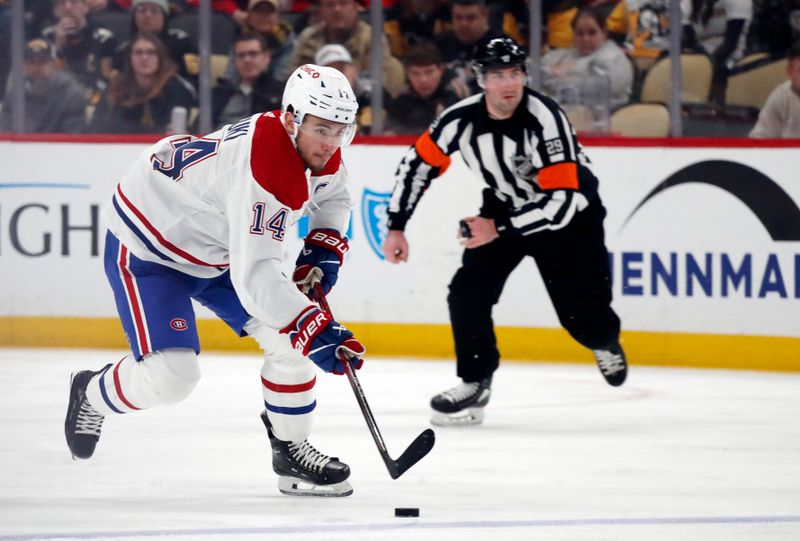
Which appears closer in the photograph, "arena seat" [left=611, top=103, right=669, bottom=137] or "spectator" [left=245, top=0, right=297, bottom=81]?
"arena seat" [left=611, top=103, right=669, bottom=137]

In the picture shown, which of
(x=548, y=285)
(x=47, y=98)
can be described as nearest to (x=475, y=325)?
(x=548, y=285)

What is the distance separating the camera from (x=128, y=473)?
169 inches

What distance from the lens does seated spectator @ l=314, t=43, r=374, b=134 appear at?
706cm

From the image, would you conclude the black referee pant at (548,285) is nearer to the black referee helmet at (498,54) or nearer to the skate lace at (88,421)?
the black referee helmet at (498,54)

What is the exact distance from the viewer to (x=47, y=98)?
23.9 ft

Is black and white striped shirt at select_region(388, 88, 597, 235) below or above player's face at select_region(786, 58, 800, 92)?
below

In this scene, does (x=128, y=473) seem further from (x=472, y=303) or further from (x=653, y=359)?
(x=653, y=359)

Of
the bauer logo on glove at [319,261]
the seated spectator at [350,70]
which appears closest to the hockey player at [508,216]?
the bauer logo on glove at [319,261]

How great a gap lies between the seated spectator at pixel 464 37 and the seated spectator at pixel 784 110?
1263 mm

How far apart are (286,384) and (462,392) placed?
1439mm

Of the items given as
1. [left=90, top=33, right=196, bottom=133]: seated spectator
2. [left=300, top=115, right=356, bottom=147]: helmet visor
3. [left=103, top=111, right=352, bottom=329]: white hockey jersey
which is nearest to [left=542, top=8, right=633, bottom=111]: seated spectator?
[left=90, top=33, right=196, bottom=133]: seated spectator

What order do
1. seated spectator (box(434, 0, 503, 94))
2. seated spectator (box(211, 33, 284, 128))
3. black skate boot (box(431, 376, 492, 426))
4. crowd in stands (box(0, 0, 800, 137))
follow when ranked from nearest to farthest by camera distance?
black skate boot (box(431, 376, 492, 426)) < crowd in stands (box(0, 0, 800, 137)) < seated spectator (box(434, 0, 503, 94)) < seated spectator (box(211, 33, 284, 128))

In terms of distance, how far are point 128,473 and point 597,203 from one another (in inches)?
80.9

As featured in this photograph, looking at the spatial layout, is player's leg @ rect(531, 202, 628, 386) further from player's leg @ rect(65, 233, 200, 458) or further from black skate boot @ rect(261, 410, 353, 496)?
player's leg @ rect(65, 233, 200, 458)
